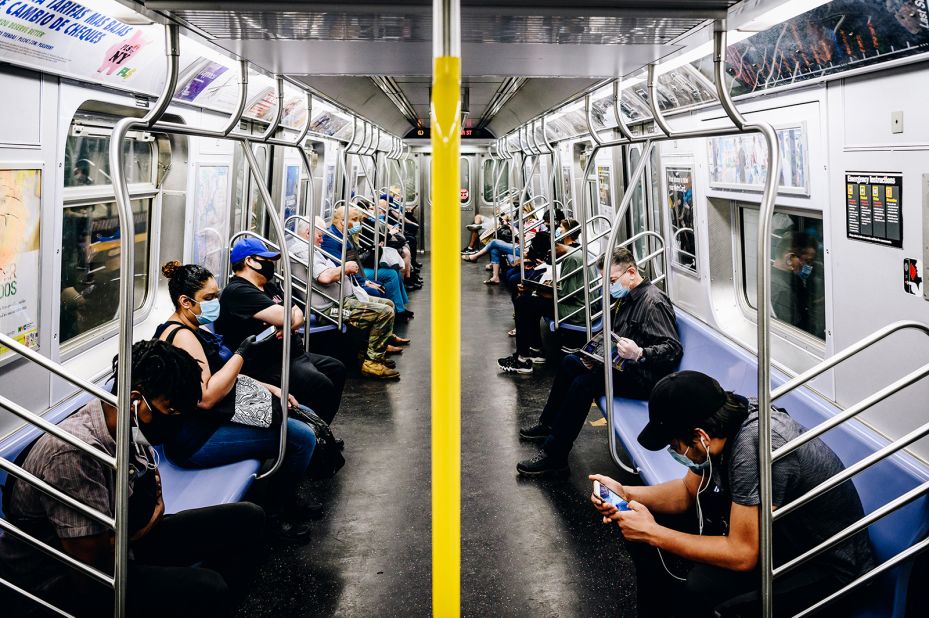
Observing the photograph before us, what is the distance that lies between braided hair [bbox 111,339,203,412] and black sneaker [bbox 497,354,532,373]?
4.66m

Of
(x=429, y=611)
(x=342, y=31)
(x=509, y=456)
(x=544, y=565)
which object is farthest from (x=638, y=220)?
(x=342, y=31)

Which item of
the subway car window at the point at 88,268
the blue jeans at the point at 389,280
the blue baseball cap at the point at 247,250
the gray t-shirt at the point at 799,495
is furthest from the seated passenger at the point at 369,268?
the gray t-shirt at the point at 799,495

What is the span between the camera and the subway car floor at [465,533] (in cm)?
320

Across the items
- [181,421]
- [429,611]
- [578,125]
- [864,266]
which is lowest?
[429,611]

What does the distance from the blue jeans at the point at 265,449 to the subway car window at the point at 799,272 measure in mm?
2919

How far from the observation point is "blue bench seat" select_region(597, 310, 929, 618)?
7.63 ft

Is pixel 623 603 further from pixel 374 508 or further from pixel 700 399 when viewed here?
pixel 374 508

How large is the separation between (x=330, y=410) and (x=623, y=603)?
231 cm

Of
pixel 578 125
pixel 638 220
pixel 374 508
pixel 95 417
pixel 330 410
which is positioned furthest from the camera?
pixel 578 125

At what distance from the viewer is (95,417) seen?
7.50 ft

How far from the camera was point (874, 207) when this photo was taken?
308 centimetres

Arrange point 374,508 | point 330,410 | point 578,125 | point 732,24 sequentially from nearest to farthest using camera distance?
point 732,24
point 374,508
point 330,410
point 578,125

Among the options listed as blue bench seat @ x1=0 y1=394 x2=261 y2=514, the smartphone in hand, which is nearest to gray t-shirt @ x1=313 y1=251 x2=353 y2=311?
blue bench seat @ x1=0 y1=394 x2=261 y2=514

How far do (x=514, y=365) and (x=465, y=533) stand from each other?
330 cm
